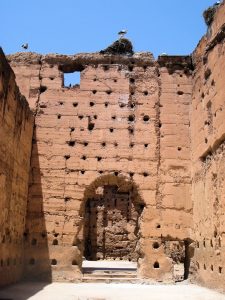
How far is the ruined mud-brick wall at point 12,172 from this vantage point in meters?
9.39

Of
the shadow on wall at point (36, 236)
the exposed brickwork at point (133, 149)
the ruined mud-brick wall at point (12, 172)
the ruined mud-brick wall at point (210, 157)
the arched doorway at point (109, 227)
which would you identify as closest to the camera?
the ruined mud-brick wall at point (12, 172)

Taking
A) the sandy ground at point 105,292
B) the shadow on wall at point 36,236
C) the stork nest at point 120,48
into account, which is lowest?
the sandy ground at point 105,292

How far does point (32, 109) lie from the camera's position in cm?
1302

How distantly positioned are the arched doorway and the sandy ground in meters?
10.2

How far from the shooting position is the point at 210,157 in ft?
35.3

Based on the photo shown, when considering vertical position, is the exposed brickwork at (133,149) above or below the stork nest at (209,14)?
below

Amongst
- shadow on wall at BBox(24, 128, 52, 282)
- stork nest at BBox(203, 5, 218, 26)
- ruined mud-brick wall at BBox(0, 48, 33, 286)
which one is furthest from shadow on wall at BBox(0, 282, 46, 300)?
stork nest at BBox(203, 5, 218, 26)

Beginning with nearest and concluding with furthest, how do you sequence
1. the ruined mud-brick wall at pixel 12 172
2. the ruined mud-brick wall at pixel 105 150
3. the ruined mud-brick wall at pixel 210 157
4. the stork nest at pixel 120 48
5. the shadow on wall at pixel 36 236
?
the ruined mud-brick wall at pixel 12 172
the ruined mud-brick wall at pixel 210 157
the shadow on wall at pixel 36 236
the ruined mud-brick wall at pixel 105 150
the stork nest at pixel 120 48

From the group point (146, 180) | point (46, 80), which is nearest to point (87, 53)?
point (46, 80)

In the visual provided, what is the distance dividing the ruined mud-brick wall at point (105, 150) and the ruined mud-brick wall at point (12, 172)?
65 centimetres

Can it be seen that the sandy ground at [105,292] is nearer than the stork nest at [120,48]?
Yes

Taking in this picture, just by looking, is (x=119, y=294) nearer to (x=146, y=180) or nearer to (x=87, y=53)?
(x=146, y=180)

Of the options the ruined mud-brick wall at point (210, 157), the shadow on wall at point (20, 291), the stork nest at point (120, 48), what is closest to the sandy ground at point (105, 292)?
the shadow on wall at point (20, 291)

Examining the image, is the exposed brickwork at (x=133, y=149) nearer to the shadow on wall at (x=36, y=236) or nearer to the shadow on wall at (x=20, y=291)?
the shadow on wall at (x=36, y=236)
